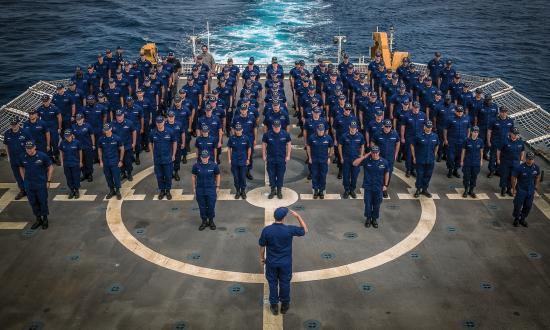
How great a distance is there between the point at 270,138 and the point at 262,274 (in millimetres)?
4225

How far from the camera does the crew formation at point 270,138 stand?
1265 cm

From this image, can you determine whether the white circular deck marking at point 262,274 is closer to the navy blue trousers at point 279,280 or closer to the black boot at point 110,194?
the black boot at point 110,194

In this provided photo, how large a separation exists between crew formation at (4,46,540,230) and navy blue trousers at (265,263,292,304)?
3.53 m

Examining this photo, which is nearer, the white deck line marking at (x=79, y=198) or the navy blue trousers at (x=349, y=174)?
the navy blue trousers at (x=349, y=174)

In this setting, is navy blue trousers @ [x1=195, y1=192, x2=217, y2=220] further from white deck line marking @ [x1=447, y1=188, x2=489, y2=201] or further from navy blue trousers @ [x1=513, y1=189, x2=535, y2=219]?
navy blue trousers @ [x1=513, y1=189, x2=535, y2=219]

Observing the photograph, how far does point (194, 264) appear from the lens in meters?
11.3

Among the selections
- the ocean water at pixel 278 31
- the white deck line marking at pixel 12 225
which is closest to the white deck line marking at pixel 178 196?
the white deck line marking at pixel 12 225

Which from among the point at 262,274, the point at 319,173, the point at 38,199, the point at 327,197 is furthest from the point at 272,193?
the point at 38,199

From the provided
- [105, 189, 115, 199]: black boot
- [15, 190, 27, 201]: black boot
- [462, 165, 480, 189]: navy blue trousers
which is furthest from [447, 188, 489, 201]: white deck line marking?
[15, 190, 27, 201]: black boot

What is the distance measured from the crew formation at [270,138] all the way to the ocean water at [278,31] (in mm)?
21351

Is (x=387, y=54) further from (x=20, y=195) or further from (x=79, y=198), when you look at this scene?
(x=20, y=195)

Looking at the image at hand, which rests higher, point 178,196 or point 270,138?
point 270,138

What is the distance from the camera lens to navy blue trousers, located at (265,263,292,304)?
919 cm

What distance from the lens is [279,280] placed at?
9.38 meters
